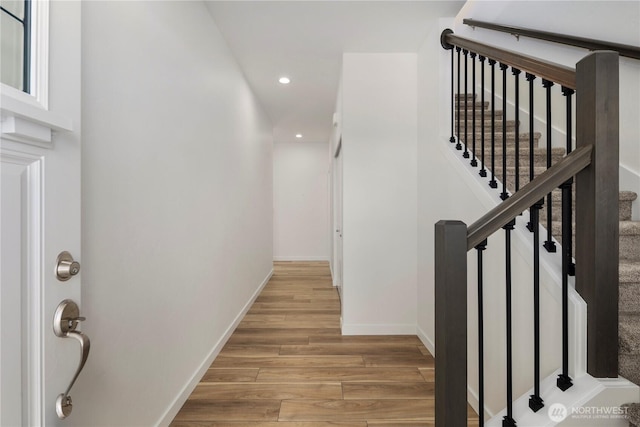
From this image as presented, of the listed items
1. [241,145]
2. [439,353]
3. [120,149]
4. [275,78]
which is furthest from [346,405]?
[275,78]

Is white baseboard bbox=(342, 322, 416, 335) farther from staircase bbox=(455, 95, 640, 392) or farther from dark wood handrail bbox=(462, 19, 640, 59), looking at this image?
dark wood handrail bbox=(462, 19, 640, 59)

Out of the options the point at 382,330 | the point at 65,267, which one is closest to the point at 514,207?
the point at 65,267

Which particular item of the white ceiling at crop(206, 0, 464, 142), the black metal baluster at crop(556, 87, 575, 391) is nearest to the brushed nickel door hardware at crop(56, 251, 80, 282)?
the black metal baluster at crop(556, 87, 575, 391)

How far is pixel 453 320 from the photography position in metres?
0.96

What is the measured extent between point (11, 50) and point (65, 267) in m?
0.52

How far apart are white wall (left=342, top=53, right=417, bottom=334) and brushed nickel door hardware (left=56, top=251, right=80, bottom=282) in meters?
2.27

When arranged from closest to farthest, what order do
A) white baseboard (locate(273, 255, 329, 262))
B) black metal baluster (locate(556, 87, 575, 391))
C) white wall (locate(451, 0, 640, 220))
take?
black metal baluster (locate(556, 87, 575, 391)) → white wall (locate(451, 0, 640, 220)) → white baseboard (locate(273, 255, 329, 262))

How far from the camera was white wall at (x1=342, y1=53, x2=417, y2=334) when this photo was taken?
2.84m

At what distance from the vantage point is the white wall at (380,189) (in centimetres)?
284

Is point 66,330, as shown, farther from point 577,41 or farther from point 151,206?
point 577,41

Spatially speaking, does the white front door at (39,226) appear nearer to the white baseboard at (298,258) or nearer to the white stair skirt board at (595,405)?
the white stair skirt board at (595,405)

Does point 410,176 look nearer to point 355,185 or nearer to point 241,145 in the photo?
point 355,185

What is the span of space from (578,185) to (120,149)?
1.74m

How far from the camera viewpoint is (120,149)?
127cm
